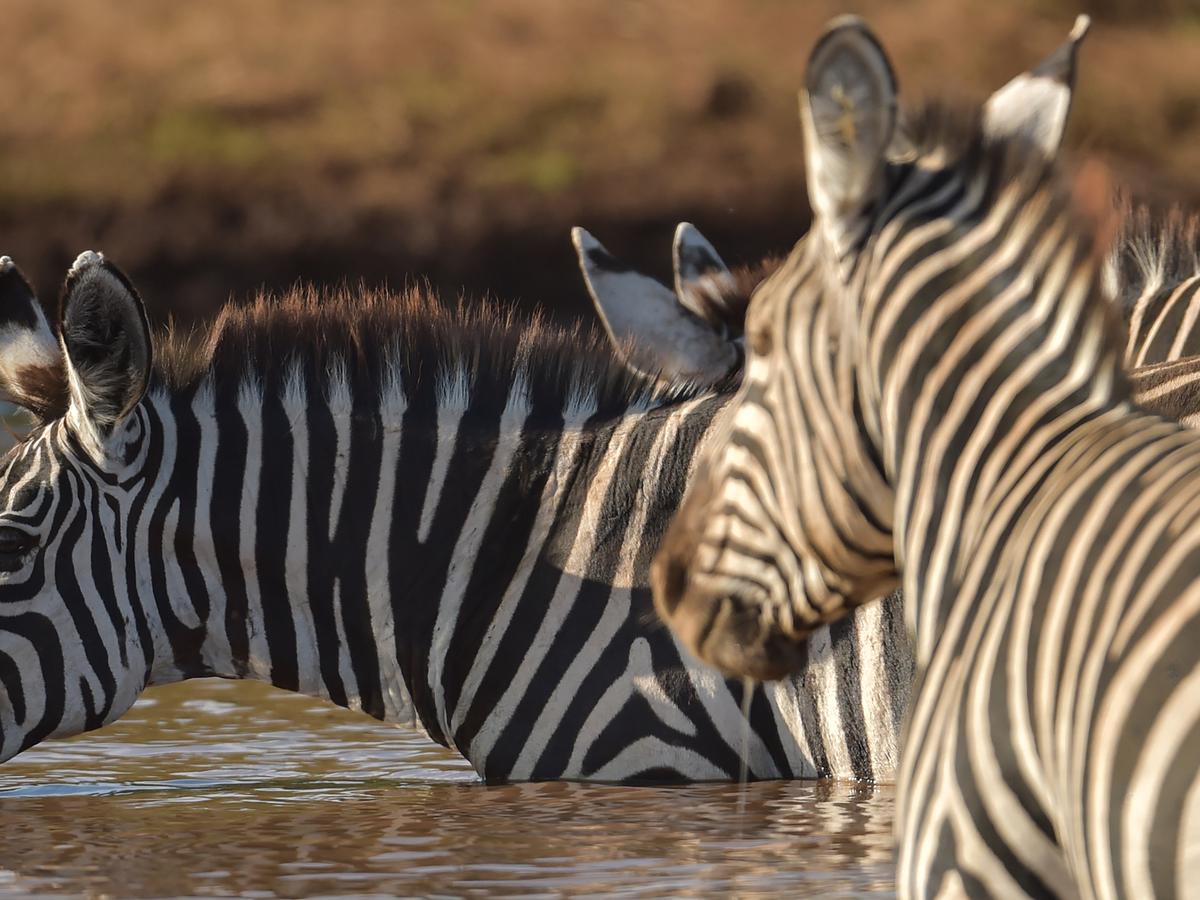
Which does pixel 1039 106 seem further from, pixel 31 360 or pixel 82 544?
pixel 31 360

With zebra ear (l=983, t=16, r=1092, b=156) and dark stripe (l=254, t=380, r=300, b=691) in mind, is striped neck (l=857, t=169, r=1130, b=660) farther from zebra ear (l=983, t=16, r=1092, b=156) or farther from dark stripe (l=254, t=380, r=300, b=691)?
dark stripe (l=254, t=380, r=300, b=691)

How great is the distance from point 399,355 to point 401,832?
142 centimetres

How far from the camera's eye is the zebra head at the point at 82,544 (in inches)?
213

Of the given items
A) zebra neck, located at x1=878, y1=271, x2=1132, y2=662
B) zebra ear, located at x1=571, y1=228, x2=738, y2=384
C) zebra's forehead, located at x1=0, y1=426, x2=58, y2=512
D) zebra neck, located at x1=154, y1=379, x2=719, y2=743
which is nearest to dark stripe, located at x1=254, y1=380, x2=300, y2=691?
zebra neck, located at x1=154, y1=379, x2=719, y2=743

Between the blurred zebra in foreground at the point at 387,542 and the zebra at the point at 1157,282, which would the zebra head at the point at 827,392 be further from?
the zebra at the point at 1157,282

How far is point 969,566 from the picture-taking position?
280cm

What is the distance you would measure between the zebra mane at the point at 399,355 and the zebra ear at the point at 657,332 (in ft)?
0.20

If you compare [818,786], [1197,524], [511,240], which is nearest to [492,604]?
[818,786]

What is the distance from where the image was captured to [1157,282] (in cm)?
648

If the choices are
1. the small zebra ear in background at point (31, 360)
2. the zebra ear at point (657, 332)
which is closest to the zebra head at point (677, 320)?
the zebra ear at point (657, 332)

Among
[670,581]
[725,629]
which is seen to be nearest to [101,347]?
[670,581]

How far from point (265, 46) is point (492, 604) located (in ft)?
66.0

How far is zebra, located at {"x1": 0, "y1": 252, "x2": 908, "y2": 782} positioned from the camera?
17.8 feet

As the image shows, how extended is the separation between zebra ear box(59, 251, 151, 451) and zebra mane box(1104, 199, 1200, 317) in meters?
3.13
